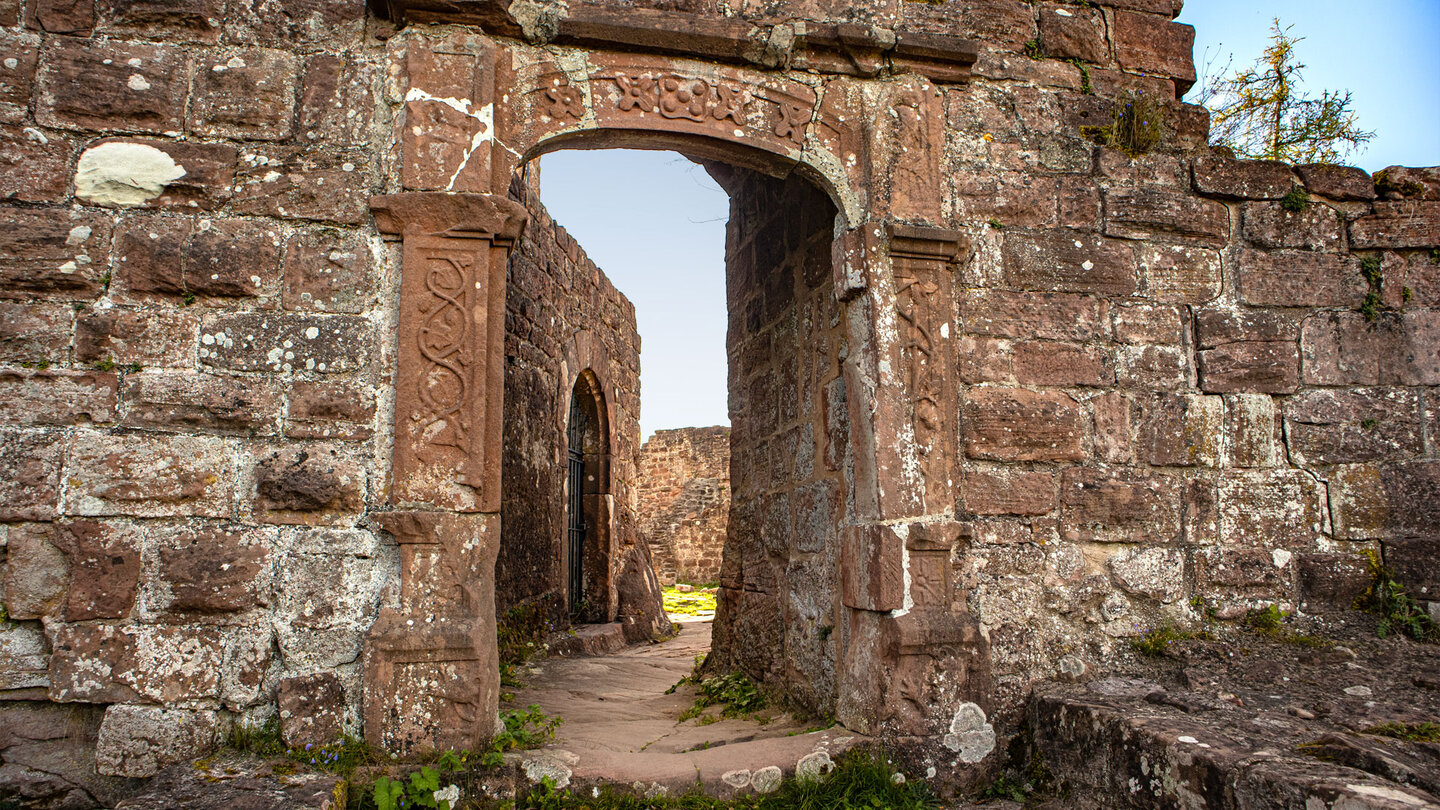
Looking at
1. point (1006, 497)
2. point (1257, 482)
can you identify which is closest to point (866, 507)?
point (1006, 497)

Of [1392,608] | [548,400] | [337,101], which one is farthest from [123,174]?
[1392,608]

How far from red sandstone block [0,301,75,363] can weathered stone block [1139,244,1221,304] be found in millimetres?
3948

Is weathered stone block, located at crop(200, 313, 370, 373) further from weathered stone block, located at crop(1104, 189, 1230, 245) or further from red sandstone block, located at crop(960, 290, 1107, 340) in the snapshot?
weathered stone block, located at crop(1104, 189, 1230, 245)

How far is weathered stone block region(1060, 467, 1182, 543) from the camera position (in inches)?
130

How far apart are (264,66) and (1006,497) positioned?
10.2 ft

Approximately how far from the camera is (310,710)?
2.65 metres

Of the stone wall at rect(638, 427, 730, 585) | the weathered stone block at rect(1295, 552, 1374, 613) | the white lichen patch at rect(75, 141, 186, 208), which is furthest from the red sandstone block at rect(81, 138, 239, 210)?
the stone wall at rect(638, 427, 730, 585)

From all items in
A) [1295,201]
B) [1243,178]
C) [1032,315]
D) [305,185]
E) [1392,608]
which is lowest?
[1392,608]

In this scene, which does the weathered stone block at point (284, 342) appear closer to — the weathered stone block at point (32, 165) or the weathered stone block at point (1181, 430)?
the weathered stone block at point (32, 165)

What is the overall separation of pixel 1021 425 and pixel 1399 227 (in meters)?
1.98

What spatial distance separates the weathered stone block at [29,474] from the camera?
2633mm

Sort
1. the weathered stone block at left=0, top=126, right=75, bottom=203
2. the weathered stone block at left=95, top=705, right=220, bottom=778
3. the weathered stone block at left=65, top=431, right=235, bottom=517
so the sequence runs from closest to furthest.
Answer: the weathered stone block at left=95, top=705, right=220, bottom=778 < the weathered stone block at left=65, top=431, right=235, bottom=517 < the weathered stone block at left=0, top=126, right=75, bottom=203

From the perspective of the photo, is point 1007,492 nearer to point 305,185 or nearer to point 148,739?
point 305,185

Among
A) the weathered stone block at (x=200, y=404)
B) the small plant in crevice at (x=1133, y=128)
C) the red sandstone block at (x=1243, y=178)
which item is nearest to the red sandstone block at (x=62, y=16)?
the weathered stone block at (x=200, y=404)
